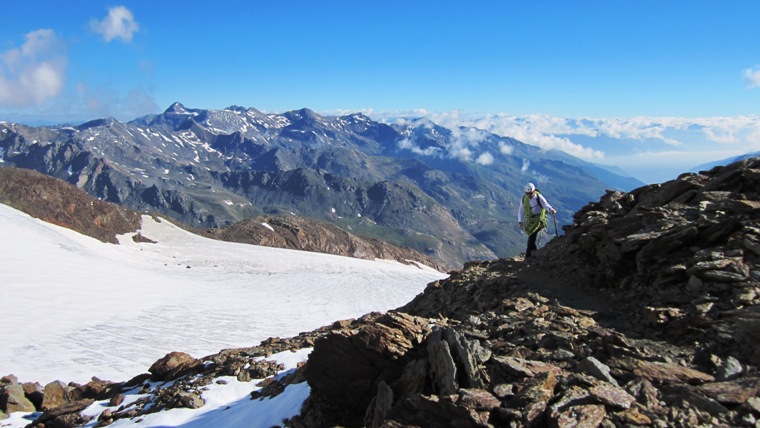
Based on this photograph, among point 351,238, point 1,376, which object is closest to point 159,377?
point 1,376

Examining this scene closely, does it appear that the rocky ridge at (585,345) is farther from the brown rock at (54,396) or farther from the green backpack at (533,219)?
the green backpack at (533,219)

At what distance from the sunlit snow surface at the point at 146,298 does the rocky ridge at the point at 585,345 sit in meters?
7.29

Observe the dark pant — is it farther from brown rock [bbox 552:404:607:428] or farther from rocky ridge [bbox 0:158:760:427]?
brown rock [bbox 552:404:607:428]

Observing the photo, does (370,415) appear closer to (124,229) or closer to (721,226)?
(721,226)

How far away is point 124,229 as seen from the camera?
71.2m

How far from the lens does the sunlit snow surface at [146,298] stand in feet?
76.9

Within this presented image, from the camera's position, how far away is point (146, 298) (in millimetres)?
34031

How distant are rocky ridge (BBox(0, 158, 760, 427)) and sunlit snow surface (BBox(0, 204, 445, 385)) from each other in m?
7.29

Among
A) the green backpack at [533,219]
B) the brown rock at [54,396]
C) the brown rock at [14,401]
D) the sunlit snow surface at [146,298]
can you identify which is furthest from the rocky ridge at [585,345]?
the sunlit snow surface at [146,298]

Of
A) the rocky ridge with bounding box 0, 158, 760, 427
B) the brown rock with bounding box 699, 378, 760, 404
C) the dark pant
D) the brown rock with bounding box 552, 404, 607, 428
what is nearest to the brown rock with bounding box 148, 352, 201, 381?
the rocky ridge with bounding box 0, 158, 760, 427

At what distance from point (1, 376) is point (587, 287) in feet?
80.2

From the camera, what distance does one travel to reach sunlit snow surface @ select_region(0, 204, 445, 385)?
23453 mm

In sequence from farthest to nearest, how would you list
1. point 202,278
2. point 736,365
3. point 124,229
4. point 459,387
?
point 124,229
point 202,278
point 459,387
point 736,365

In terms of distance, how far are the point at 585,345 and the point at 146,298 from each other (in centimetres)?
3270
